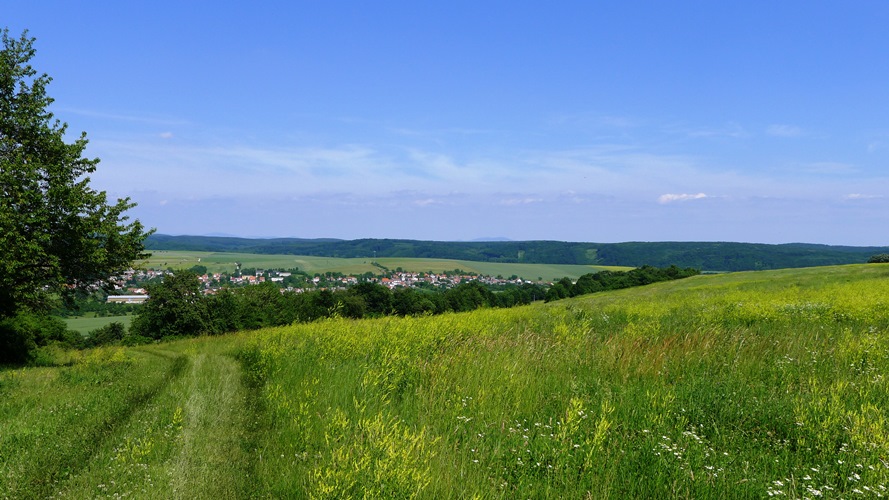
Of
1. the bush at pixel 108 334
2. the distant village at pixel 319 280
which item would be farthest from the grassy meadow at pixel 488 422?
the distant village at pixel 319 280

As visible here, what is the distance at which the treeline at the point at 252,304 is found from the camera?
74.5 m

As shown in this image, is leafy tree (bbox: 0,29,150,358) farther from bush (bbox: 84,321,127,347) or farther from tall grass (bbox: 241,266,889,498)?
bush (bbox: 84,321,127,347)

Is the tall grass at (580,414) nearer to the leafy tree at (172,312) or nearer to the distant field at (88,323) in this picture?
the leafy tree at (172,312)

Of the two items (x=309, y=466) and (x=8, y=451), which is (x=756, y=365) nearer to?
(x=309, y=466)

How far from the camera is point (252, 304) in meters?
90.6

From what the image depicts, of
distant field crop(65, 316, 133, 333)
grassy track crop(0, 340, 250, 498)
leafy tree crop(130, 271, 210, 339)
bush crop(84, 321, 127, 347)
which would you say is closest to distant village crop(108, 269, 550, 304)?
distant field crop(65, 316, 133, 333)

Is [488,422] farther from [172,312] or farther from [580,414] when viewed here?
[172,312]

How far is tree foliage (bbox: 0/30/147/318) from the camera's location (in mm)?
17328

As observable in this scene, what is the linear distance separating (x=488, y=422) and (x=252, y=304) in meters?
92.4

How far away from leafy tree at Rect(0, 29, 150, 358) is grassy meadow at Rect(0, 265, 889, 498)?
26.4 ft

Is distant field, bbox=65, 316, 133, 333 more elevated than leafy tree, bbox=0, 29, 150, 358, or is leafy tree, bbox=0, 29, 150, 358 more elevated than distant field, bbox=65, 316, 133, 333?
leafy tree, bbox=0, 29, 150, 358

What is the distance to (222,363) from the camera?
14609mm

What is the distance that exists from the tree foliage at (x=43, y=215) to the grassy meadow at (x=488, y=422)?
811 cm

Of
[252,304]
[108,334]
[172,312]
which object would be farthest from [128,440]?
[108,334]
